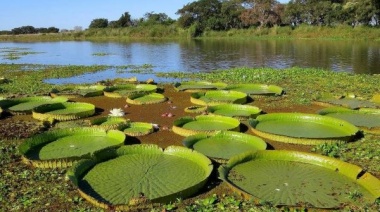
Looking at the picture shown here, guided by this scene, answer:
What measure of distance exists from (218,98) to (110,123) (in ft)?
13.3

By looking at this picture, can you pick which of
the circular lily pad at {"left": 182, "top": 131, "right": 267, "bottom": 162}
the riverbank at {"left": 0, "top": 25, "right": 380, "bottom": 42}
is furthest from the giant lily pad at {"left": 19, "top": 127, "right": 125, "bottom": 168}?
the riverbank at {"left": 0, "top": 25, "right": 380, "bottom": 42}

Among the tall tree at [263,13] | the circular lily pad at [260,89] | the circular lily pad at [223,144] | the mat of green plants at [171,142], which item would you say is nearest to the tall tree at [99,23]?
the tall tree at [263,13]

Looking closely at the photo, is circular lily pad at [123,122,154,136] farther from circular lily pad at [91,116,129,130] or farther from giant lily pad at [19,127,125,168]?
giant lily pad at [19,127,125,168]

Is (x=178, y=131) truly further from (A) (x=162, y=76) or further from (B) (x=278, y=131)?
(A) (x=162, y=76)

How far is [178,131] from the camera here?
843 centimetres

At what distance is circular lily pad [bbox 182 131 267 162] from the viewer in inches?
280

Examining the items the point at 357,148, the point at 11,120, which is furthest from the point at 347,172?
the point at 11,120

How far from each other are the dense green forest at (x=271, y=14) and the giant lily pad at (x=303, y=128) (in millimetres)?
44468

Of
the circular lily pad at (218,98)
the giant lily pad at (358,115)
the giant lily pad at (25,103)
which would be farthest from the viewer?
the circular lily pad at (218,98)

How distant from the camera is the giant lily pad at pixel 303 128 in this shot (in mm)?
7682

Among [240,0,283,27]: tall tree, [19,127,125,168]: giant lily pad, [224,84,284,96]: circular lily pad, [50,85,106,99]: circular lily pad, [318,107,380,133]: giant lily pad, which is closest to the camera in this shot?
[19,127,125,168]: giant lily pad

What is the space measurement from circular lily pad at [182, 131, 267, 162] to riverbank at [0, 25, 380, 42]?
42.0m

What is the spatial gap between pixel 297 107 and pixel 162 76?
31.9ft

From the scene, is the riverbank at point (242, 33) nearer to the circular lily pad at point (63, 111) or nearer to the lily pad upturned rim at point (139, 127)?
the circular lily pad at point (63, 111)
